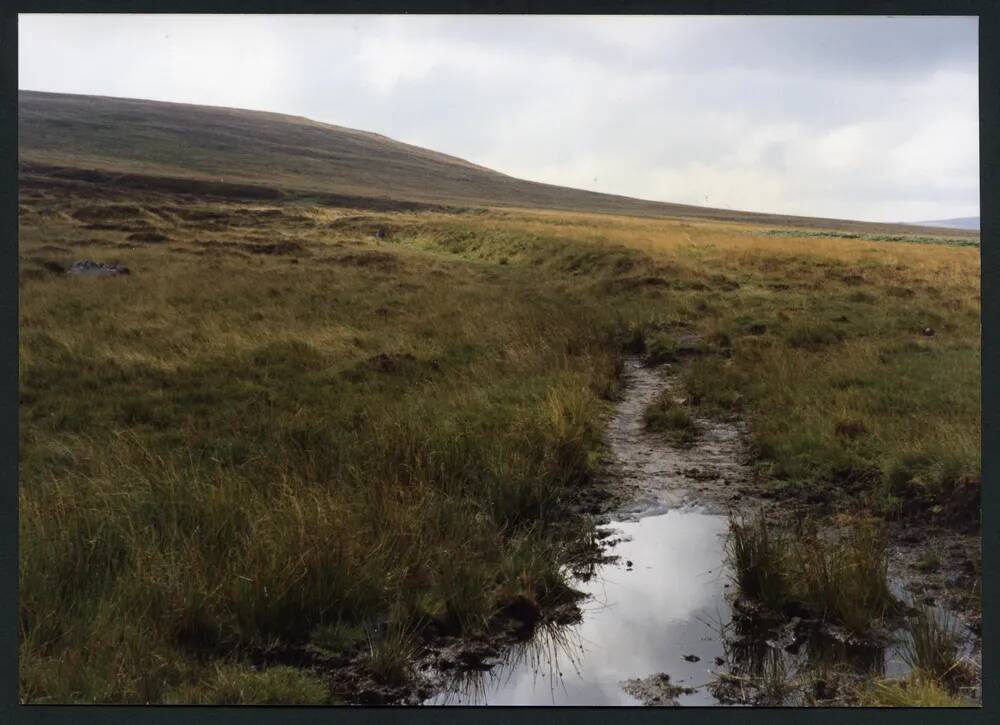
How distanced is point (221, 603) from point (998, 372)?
4990mm

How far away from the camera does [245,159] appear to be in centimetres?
7138

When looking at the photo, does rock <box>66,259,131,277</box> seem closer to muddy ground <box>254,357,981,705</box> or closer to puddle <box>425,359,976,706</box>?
muddy ground <box>254,357,981,705</box>

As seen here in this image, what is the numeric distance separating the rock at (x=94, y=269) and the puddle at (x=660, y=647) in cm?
1488

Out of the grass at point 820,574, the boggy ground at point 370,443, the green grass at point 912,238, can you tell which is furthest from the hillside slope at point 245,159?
the grass at point 820,574

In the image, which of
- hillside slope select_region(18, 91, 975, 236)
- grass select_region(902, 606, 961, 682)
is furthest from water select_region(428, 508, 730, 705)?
hillside slope select_region(18, 91, 975, 236)

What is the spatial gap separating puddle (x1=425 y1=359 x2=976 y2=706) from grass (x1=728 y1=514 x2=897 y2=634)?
17 cm

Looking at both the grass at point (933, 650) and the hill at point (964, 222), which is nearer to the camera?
the grass at point (933, 650)

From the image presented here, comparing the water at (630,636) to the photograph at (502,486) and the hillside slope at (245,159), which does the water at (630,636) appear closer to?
the photograph at (502,486)

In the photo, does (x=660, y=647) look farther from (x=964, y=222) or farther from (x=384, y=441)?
(x=964, y=222)

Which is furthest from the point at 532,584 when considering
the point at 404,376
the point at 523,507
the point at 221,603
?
the point at 404,376

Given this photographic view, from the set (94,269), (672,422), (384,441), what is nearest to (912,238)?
(672,422)

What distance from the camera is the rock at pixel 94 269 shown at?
1606 cm

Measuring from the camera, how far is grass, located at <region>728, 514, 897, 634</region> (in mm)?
4375

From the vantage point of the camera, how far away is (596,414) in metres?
8.21
